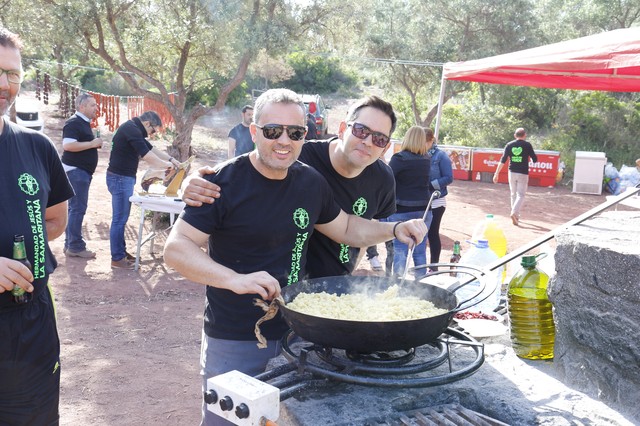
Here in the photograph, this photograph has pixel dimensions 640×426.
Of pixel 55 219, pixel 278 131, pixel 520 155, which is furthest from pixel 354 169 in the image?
pixel 520 155

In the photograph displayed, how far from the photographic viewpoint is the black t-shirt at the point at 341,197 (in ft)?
10.3

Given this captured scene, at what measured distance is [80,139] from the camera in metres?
8.10

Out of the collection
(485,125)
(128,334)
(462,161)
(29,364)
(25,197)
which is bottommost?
(128,334)

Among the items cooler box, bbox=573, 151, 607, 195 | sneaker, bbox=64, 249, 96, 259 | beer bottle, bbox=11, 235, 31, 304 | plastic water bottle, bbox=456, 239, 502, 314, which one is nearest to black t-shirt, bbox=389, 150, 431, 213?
plastic water bottle, bbox=456, 239, 502, 314

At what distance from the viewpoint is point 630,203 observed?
17.4ft

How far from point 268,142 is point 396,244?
16.8 ft

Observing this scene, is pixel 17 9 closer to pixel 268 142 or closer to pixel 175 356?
pixel 175 356

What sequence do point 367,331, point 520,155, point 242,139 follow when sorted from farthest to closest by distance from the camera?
1. point 520,155
2. point 242,139
3. point 367,331

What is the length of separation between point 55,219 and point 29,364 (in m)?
0.72

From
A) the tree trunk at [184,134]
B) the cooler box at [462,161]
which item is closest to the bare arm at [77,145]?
the tree trunk at [184,134]

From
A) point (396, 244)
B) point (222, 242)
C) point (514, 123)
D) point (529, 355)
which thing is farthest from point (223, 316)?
point (514, 123)

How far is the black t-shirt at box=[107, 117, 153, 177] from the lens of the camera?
802 centimetres

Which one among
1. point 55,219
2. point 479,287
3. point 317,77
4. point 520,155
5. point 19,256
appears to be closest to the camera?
point 19,256

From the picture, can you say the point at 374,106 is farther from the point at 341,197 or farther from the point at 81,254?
the point at 81,254
